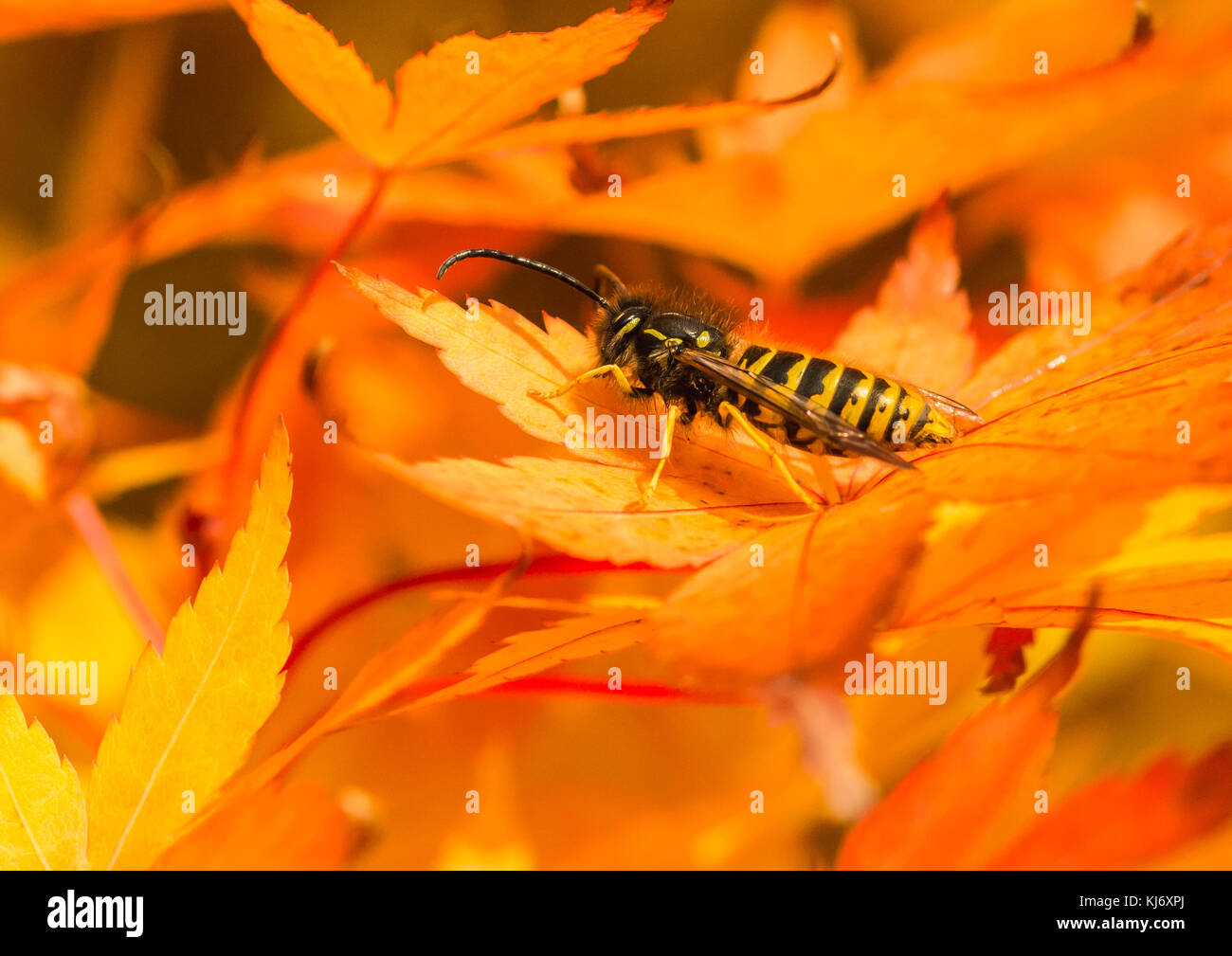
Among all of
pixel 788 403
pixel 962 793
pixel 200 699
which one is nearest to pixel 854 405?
pixel 788 403

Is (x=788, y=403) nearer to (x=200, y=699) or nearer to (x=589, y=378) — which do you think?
(x=589, y=378)

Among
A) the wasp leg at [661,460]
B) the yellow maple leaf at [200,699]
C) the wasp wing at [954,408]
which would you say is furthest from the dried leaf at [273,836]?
the wasp wing at [954,408]

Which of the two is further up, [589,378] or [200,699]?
[589,378]

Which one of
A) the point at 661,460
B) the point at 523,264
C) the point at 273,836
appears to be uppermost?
the point at 523,264

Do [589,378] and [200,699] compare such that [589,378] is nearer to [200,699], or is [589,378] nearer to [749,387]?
[749,387]
